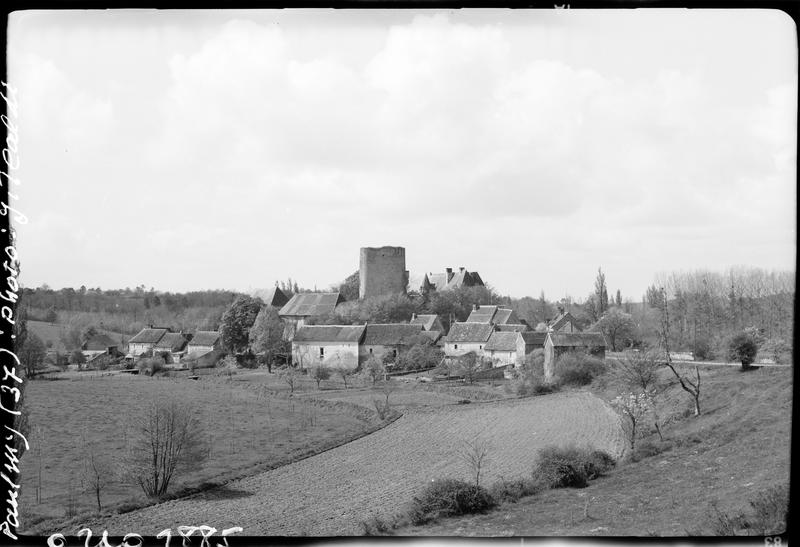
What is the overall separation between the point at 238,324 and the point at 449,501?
22.3 m

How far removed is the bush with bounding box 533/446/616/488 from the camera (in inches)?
316

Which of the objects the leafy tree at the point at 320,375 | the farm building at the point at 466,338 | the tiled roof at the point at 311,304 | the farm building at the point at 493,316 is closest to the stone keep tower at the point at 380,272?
the tiled roof at the point at 311,304

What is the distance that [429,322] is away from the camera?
2888 cm

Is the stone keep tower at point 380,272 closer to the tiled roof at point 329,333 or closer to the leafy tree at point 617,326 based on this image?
the tiled roof at point 329,333

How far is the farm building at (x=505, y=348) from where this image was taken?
23.6 m

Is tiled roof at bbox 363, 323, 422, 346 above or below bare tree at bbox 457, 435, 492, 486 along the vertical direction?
above

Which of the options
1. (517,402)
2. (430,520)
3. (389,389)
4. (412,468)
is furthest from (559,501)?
(389,389)

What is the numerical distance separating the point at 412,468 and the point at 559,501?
342 centimetres

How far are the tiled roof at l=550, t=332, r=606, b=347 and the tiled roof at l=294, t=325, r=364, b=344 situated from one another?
8.98 meters

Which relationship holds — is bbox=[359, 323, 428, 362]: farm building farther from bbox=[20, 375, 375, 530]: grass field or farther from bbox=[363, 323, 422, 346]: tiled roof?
bbox=[20, 375, 375, 530]: grass field

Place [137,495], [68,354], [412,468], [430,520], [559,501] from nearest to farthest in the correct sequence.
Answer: [430,520], [559,501], [137,495], [412,468], [68,354]

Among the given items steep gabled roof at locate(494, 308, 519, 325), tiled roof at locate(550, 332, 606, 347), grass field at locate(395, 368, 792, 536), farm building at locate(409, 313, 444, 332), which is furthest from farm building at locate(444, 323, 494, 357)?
grass field at locate(395, 368, 792, 536)

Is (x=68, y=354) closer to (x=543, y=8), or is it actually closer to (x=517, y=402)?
(x=517, y=402)
